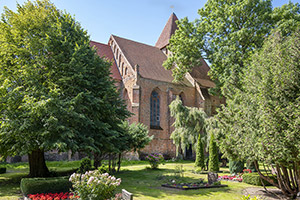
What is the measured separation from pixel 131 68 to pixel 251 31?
43.3ft

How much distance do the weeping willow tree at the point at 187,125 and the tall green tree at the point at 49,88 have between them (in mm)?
10109

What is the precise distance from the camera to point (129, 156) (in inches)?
1019

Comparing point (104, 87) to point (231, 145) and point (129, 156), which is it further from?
point (129, 156)

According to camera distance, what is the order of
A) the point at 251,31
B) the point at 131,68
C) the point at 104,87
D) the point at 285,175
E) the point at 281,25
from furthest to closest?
the point at 131,68 < the point at 251,31 < the point at 281,25 < the point at 104,87 < the point at 285,175

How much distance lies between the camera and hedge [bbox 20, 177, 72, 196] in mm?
8930

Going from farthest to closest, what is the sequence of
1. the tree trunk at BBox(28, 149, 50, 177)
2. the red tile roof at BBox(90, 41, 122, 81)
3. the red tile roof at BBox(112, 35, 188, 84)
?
the red tile roof at BBox(90, 41, 122, 81), the red tile roof at BBox(112, 35, 188, 84), the tree trunk at BBox(28, 149, 50, 177)

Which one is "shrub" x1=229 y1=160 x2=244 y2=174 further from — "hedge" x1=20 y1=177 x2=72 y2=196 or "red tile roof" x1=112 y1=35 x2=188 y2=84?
"red tile roof" x1=112 y1=35 x2=188 y2=84

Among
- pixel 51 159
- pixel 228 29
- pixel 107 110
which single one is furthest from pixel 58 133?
pixel 228 29

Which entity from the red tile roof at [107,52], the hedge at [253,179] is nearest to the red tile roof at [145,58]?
the red tile roof at [107,52]

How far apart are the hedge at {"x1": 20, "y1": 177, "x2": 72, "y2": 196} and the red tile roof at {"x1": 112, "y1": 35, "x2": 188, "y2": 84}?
19.9m

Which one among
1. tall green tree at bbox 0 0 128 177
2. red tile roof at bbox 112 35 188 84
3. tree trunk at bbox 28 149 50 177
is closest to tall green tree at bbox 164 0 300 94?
red tile roof at bbox 112 35 188 84

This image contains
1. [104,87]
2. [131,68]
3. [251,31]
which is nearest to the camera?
[104,87]

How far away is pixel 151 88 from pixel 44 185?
2060cm

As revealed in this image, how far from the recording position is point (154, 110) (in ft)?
97.4
